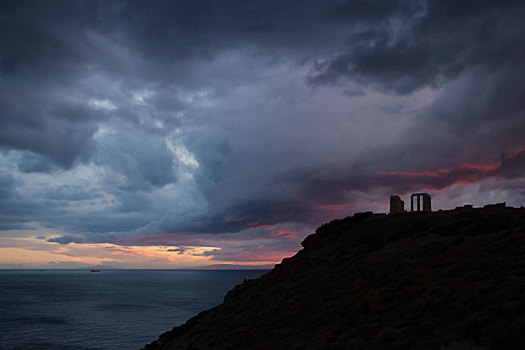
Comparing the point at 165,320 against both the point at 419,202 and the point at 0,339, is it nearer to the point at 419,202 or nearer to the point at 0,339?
the point at 0,339

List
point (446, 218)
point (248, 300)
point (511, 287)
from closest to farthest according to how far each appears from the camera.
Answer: point (511, 287), point (248, 300), point (446, 218)

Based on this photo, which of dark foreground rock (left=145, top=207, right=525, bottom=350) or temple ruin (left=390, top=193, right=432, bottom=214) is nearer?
dark foreground rock (left=145, top=207, right=525, bottom=350)

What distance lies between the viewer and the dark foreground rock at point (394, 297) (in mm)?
11867

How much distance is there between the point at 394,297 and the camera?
17.2m

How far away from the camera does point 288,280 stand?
3102cm

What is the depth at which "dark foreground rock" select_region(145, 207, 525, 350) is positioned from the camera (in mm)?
11867

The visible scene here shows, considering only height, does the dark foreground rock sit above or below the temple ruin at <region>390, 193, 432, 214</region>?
below

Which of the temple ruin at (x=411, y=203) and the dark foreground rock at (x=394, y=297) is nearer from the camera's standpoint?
the dark foreground rock at (x=394, y=297)

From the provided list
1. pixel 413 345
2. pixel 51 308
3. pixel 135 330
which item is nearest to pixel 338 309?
pixel 413 345

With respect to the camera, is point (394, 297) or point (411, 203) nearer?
point (394, 297)

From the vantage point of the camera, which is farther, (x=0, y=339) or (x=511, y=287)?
(x=0, y=339)

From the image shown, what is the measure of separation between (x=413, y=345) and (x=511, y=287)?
487cm

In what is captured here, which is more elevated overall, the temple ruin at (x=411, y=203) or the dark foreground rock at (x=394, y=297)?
the temple ruin at (x=411, y=203)

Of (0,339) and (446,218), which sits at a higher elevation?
(446,218)
